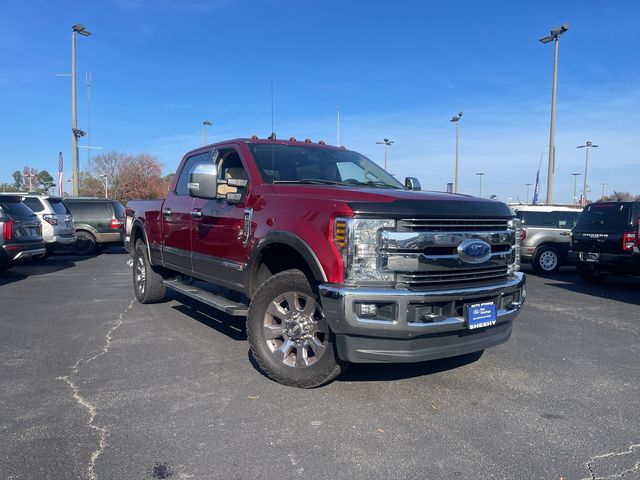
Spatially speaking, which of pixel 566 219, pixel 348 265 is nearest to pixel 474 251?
pixel 348 265

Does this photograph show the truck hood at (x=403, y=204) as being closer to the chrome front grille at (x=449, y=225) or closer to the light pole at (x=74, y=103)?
the chrome front grille at (x=449, y=225)

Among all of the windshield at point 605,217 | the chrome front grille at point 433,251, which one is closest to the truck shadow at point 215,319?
the chrome front grille at point 433,251

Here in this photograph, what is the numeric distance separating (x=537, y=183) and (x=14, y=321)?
33675 mm

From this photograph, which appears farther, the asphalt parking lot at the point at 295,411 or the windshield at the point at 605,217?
the windshield at the point at 605,217

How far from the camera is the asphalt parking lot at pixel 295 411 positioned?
3.04m

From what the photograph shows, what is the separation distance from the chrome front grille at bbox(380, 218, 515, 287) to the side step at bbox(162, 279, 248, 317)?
160 centimetres

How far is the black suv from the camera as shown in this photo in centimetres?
981

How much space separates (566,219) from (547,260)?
1.30 metres

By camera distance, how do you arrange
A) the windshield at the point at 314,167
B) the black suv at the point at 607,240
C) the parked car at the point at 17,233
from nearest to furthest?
the windshield at the point at 314,167, the black suv at the point at 607,240, the parked car at the point at 17,233

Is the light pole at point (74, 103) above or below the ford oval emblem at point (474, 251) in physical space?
above

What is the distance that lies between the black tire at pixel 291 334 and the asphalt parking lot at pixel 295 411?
0.57 ft

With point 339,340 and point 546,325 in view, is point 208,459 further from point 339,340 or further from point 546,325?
point 546,325

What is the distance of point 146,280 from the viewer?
7.65m

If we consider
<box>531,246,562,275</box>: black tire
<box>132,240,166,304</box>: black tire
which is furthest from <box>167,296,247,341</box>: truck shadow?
<box>531,246,562,275</box>: black tire
